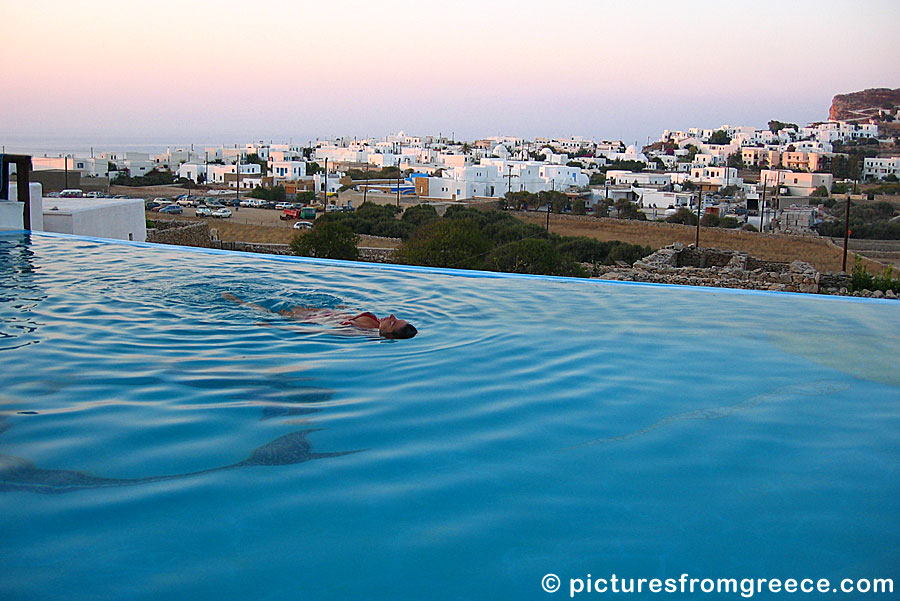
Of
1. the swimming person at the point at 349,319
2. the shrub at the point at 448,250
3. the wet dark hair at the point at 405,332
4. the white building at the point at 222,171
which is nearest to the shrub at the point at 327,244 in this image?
the shrub at the point at 448,250

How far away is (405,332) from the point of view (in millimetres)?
3898

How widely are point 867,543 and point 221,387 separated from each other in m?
2.24

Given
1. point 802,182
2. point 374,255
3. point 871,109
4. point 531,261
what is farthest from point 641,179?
point 531,261

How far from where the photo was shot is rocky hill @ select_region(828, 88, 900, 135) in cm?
5338

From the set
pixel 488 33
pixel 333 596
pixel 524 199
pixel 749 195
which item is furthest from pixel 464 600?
pixel 749 195

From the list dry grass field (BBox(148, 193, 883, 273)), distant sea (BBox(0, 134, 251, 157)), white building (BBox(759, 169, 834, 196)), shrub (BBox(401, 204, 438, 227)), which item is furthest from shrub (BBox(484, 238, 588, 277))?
white building (BBox(759, 169, 834, 196))

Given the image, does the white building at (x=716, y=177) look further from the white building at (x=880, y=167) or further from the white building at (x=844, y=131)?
the white building at (x=844, y=131)

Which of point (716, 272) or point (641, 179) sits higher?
point (641, 179)

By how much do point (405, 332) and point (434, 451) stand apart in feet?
5.16

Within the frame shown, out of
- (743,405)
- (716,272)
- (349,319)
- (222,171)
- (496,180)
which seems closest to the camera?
(743,405)

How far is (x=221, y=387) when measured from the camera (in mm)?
2979

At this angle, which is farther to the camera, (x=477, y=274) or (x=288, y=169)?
(x=288, y=169)

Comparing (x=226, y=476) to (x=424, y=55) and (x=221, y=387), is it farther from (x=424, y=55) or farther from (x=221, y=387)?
(x=424, y=55)

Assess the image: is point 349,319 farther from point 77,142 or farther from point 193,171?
point 193,171
